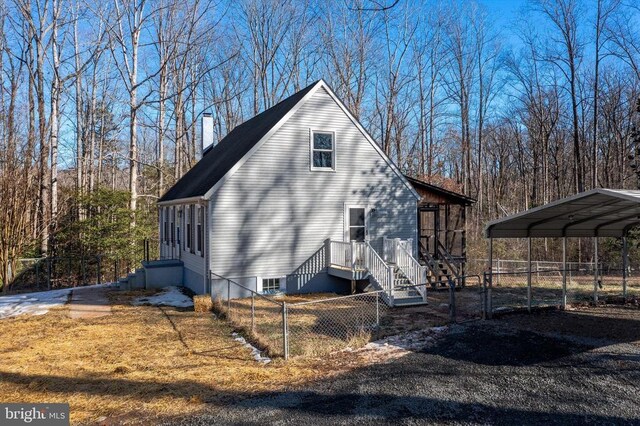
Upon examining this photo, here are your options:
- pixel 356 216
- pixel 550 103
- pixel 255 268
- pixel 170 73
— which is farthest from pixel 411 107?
pixel 255 268

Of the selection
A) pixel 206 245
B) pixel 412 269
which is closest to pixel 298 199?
pixel 206 245

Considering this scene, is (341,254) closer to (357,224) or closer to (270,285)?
(357,224)

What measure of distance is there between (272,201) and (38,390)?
880cm

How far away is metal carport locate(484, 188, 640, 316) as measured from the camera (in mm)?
9319

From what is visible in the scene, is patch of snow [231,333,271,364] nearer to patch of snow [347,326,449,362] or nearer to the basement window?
patch of snow [347,326,449,362]

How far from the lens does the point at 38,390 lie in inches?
241

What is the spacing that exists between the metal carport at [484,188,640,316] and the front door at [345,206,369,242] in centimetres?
508

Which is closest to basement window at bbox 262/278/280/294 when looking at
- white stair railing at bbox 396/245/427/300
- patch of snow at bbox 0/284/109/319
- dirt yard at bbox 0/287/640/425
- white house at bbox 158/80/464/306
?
white house at bbox 158/80/464/306

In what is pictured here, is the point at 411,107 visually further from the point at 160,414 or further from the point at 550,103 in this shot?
the point at 160,414

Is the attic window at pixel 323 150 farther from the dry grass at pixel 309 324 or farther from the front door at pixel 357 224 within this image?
the dry grass at pixel 309 324

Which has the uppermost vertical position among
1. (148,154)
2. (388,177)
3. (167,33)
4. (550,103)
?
(167,33)

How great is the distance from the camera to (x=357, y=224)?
50.8 ft

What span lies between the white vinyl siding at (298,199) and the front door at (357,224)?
0.27 metres

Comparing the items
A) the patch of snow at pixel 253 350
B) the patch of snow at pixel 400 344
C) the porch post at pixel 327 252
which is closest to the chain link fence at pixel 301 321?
the patch of snow at pixel 253 350
